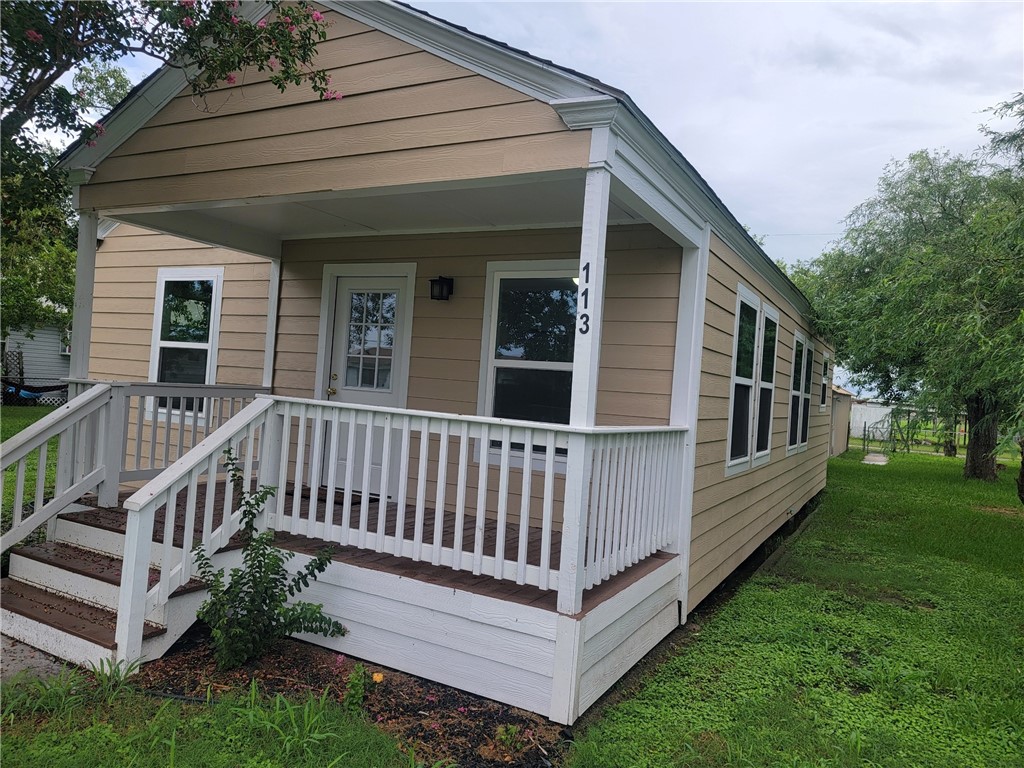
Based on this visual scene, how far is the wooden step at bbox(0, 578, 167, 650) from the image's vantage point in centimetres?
310

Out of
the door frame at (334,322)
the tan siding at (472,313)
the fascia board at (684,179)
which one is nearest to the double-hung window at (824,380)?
the fascia board at (684,179)

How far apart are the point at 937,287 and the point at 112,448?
23.0 feet

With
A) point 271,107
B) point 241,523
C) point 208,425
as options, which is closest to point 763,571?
point 241,523

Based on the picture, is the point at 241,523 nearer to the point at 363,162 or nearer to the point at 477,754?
the point at 477,754

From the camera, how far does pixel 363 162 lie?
11.6 ft

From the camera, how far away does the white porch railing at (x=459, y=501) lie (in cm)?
296

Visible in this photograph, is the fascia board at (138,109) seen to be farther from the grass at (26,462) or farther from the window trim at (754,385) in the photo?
the window trim at (754,385)

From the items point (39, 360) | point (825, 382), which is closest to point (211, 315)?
point (825, 382)

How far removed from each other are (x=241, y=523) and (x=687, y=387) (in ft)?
9.29

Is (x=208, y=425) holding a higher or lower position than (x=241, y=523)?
higher

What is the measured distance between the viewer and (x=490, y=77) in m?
3.18

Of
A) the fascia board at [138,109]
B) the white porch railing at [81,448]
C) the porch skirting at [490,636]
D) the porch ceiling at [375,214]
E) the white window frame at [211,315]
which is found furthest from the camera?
the white window frame at [211,315]

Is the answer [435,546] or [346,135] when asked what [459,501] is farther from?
[346,135]

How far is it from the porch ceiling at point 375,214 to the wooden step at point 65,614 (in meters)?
2.45
